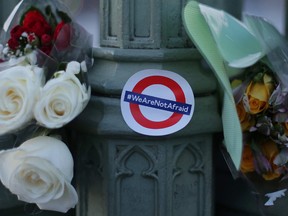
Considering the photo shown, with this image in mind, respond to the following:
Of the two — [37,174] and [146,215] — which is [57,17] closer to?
[37,174]

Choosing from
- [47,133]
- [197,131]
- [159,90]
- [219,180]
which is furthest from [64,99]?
[219,180]

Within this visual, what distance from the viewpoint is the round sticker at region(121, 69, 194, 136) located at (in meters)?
2.08

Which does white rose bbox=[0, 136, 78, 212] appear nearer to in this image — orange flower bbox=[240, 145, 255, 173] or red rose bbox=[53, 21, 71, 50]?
red rose bbox=[53, 21, 71, 50]

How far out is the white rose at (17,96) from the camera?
6.46 feet

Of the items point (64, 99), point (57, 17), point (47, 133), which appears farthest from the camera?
point (57, 17)

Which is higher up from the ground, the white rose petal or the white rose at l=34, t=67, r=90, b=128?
the white rose petal

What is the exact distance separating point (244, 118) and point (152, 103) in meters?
0.33

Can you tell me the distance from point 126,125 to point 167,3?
Result: 46cm

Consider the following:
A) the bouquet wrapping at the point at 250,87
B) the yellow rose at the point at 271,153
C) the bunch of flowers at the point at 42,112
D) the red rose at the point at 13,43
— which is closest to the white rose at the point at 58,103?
the bunch of flowers at the point at 42,112

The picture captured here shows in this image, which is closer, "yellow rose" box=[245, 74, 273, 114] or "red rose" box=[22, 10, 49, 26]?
"yellow rose" box=[245, 74, 273, 114]

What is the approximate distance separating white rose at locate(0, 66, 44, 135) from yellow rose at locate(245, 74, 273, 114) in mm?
724

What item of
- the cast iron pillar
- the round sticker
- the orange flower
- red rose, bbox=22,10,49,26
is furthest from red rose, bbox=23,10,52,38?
the orange flower

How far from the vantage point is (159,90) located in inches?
82.5

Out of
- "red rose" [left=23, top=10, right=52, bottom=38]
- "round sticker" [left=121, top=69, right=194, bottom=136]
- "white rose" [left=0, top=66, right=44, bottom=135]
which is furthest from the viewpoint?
"red rose" [left=23, top=10, right=52, bottom=38]
